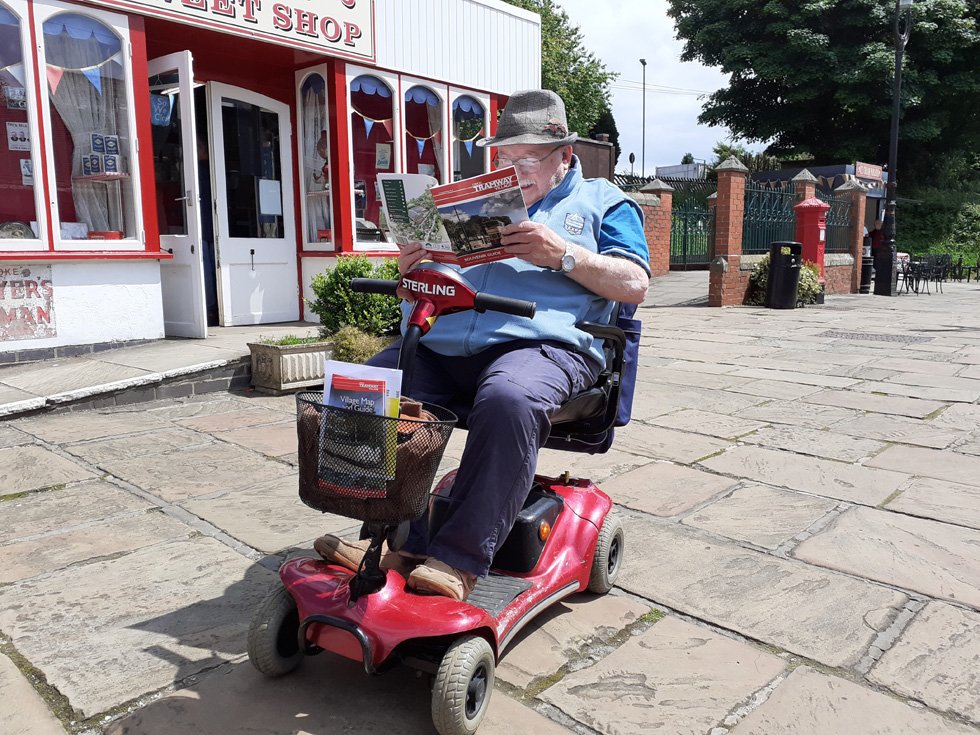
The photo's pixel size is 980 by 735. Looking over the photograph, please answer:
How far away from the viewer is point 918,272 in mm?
18344

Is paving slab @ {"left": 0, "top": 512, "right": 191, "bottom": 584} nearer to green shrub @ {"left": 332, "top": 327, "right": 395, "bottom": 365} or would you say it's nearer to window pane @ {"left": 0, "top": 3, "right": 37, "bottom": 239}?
green shrub @ {"left": 332, "top": 327, "right": 395, "bottom": 365}

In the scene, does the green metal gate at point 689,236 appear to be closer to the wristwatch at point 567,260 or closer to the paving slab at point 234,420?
the paving slab at point 234,420

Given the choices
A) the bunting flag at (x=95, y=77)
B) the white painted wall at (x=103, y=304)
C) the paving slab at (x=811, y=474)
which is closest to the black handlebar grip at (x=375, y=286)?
the paving slab at (x=811, y=474)

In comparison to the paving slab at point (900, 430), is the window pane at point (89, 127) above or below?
above

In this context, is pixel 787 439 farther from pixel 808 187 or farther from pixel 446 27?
pixel 808 187

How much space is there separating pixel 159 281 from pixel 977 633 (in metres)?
6.41

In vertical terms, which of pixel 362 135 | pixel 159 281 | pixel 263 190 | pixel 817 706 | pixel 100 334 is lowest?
pixel 817 706

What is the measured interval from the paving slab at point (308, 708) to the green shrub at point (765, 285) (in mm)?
13113

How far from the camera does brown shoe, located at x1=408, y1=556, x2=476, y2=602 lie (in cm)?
195

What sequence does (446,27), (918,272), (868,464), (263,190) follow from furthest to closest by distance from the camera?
(918,272) → (446,27) → (263,190) → (868,464)

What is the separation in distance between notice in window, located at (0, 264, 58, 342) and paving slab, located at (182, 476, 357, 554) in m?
3.48

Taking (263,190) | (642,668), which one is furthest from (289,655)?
(263,190)

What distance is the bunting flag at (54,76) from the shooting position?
6.16m

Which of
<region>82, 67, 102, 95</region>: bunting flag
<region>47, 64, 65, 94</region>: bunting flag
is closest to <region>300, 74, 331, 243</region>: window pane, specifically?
<region>82, 67, 102, 95</region>: bunting flag
